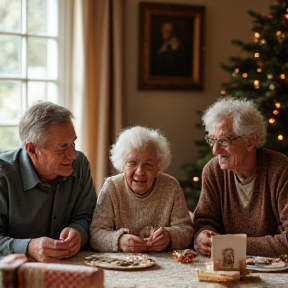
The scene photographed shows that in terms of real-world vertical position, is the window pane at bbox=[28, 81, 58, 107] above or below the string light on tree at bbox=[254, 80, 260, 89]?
below

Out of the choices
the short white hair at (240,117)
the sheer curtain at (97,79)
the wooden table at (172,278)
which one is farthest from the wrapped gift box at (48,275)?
the sheer curtain at (97,79)

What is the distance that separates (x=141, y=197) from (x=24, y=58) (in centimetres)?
242

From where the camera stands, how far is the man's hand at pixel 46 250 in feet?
7.38

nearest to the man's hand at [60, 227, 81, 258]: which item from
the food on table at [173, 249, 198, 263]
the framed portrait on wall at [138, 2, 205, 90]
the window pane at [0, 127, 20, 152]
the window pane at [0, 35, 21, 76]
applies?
the food on table at [173, 249, 198, 263]

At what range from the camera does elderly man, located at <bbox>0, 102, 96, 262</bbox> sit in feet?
7.88

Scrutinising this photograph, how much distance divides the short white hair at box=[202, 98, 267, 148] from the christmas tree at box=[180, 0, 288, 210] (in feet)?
5.04

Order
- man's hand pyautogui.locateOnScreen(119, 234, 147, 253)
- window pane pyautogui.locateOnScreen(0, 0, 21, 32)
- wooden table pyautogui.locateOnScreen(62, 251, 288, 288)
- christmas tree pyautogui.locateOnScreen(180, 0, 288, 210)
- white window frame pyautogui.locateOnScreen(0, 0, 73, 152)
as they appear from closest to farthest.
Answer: wooden table pyautogui.locateOnScreen(62, 251, 288, 288) < man's hand pyautogui.locateOnScreen(119, 234, 147, 253) < christmas tree pyautogui.locateOnScreen(180, 0, 288, 210) < window pane pyautogui.locateOnScreen(0, 0, 21, 32) < white window frame pyautogui.locateOnScreen(0, 0, 73, 152)

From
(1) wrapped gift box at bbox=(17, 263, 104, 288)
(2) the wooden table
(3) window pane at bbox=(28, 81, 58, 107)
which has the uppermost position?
(3) window pane at bbox=(28, 81, 58, 107)

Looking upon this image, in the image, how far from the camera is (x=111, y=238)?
8.10 ft

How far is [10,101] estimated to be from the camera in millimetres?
4625

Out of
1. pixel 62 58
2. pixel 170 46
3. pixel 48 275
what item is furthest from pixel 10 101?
pixel 48 275

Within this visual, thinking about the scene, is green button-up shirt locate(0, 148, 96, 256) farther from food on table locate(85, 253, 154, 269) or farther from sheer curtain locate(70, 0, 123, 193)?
sheer curtain locate(70, 0, 123, 193)

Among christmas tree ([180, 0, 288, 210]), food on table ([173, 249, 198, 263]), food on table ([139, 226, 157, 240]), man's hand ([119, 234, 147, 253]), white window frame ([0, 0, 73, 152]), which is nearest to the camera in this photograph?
food on table ([173, 249, 198, 263])

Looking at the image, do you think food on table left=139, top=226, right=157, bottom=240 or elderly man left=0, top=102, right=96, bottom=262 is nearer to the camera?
elderly man left=0, top=102, right=96, bottom=262
